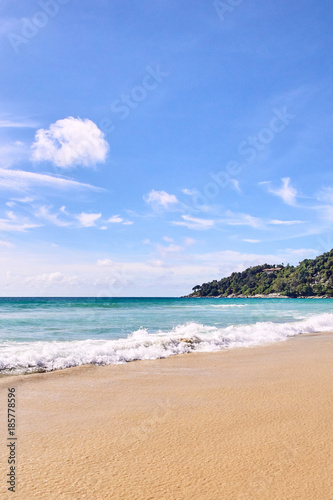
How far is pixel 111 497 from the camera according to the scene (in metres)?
2.72

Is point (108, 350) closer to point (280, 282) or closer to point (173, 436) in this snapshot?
point (173, 436)

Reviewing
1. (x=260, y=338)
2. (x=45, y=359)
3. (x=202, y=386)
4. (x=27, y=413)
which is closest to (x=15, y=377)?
(x=45, y=359)

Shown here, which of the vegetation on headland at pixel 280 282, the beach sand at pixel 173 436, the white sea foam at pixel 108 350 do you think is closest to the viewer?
the beach sand at pixel 173 436

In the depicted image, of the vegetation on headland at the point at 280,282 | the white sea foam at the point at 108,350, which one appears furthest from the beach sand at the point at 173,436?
the vegetation on headland at the point at 280,282

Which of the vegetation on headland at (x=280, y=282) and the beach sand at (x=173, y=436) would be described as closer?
the beach sand at (x=173, y=436)

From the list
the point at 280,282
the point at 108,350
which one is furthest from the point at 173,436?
the point at 280,282

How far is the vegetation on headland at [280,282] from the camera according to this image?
126750 millimetres

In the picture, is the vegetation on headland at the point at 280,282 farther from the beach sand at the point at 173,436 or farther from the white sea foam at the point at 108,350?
the beach sand at the point at 173,436

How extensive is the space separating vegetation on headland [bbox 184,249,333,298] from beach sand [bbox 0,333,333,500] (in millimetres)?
128046

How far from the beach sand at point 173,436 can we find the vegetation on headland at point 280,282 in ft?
420

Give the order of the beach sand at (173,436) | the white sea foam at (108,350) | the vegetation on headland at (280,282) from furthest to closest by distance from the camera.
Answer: the vegetation on headland at (280,282) → the white sea foam at (108,350) → the beach sand at (173,436)

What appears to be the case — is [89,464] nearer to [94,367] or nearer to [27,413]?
[27,413]

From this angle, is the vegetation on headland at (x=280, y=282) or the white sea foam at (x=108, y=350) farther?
the vegetation on headland at (x=280, y=282)

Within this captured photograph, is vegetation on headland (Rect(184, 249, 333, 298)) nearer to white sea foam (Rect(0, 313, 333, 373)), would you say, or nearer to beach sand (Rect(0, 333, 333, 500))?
white sea foam (Rect(0, 313, 333, 373))
